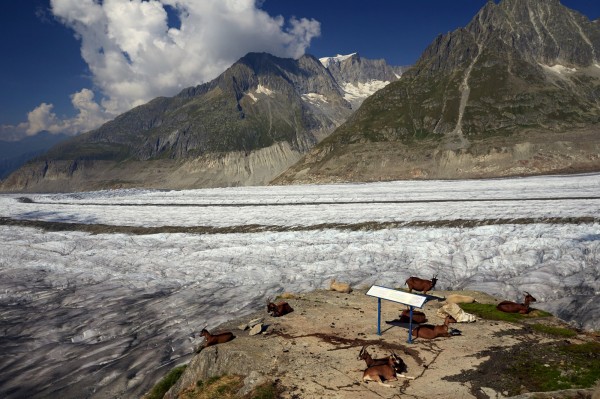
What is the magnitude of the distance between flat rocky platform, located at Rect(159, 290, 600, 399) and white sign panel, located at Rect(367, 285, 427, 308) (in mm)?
1620

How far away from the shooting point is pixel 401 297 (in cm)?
1355

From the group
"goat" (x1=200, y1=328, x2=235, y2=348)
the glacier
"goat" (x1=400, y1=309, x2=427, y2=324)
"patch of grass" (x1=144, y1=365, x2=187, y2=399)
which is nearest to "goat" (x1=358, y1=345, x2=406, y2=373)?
"goat" (x1=400, y1=309, x2=427, y2=324)

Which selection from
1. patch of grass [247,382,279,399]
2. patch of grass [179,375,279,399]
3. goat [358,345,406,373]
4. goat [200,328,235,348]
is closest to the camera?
patch of grass [247,382,279,399]

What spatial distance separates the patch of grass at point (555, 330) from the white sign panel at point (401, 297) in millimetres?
4934

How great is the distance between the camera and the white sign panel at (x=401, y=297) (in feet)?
42.8

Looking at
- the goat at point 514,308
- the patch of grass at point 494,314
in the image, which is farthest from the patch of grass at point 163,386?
the goat at point 514,308

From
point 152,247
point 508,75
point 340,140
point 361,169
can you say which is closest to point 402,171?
point 361,169

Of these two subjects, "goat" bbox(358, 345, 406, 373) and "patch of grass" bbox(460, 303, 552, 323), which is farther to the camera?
"patch of grass" bbox(460, 303, 552, 323)

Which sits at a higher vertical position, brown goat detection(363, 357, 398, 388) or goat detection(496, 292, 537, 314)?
brown goat detection(363, 357, 398, 388)

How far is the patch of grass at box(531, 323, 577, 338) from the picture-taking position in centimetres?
1379

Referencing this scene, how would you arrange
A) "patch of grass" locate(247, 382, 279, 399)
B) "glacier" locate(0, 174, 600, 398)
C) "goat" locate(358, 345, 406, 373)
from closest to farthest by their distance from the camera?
"patch of grass" locate(247, 382, 279, 399)
"goat" locate(358, 345, 406, 373)
"glacier" locate(0, 174, 600, 398)

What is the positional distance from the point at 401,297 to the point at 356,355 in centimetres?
247

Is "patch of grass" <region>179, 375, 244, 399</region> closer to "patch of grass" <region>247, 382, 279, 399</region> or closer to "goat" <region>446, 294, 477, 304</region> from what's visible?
"patch of grass" <region>247, 382, 279, 399</region>

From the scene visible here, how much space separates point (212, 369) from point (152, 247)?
1216 inches
